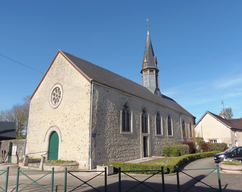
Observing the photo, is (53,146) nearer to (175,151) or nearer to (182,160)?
(182,160)

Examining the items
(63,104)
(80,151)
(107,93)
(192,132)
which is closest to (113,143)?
(80,151)

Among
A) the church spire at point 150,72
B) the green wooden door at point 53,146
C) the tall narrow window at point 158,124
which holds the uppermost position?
the church spire at point 150,72

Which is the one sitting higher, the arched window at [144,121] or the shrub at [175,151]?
the arched window at [144,121]

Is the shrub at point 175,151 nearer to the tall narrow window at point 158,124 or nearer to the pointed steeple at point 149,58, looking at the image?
the tall narrow window at point 158,124

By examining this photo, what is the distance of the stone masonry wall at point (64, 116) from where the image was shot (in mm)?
12578

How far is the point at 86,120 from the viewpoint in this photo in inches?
493

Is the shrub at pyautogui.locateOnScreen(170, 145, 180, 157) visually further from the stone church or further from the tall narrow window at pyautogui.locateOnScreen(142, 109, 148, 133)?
the tall narrow window at pyautogui.locateOnScreen(142, 109, 148, 133)

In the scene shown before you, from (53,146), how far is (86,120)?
4049 millimetres

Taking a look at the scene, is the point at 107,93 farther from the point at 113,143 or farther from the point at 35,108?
the point at 35,108

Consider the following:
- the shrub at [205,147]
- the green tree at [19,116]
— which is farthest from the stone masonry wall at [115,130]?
the green tree at [19,116]

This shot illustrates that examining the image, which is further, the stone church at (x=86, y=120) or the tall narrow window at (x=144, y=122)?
the tall narrow window at (x=144, y=122)

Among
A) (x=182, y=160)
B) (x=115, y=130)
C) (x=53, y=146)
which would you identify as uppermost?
(x=115, y=130)

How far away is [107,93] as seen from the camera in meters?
14.1

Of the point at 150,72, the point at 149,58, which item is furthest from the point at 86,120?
the point at 149,58
